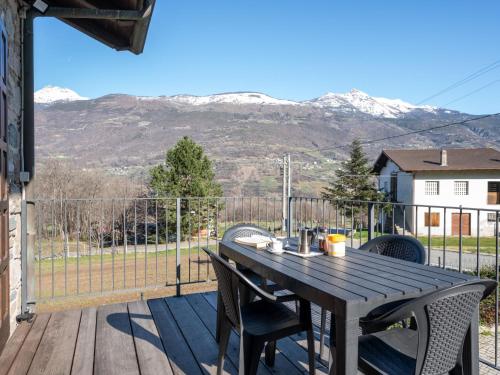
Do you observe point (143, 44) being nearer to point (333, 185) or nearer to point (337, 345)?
point (337, 345)

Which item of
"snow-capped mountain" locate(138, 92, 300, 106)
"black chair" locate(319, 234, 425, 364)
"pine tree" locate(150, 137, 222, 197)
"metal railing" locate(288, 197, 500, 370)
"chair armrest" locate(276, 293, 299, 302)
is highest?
"snow-capped mountain" locate(138, 92, 300, 106)

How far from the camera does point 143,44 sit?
3.88 meters

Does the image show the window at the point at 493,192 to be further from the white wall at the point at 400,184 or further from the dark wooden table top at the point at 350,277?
the dark wooden table top at the point at 350,277

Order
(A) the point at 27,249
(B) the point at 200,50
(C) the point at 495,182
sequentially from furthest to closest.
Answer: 1. (B) the point at 200,50
2. (C) the point at 495,182
3. (A) the point at 27,249

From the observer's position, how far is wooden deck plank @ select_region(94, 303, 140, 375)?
2.22 metres

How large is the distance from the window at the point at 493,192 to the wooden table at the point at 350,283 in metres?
28.2

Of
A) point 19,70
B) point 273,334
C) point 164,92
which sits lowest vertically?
point 273,334

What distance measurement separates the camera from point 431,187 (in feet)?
86.9

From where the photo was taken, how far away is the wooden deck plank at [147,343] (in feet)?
7.33

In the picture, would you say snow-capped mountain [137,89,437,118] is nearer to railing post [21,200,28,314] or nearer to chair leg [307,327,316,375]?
railing post [21,200,28,314]

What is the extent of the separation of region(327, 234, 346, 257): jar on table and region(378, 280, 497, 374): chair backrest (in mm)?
→ 730

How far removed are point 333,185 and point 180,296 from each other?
28198 millimetres

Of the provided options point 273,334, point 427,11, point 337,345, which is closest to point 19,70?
point 273,334

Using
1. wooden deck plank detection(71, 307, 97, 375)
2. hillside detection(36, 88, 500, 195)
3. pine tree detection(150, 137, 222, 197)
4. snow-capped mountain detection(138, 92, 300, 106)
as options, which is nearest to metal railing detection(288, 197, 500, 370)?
wooden deck plank detection(71, 307, 97, 375)
